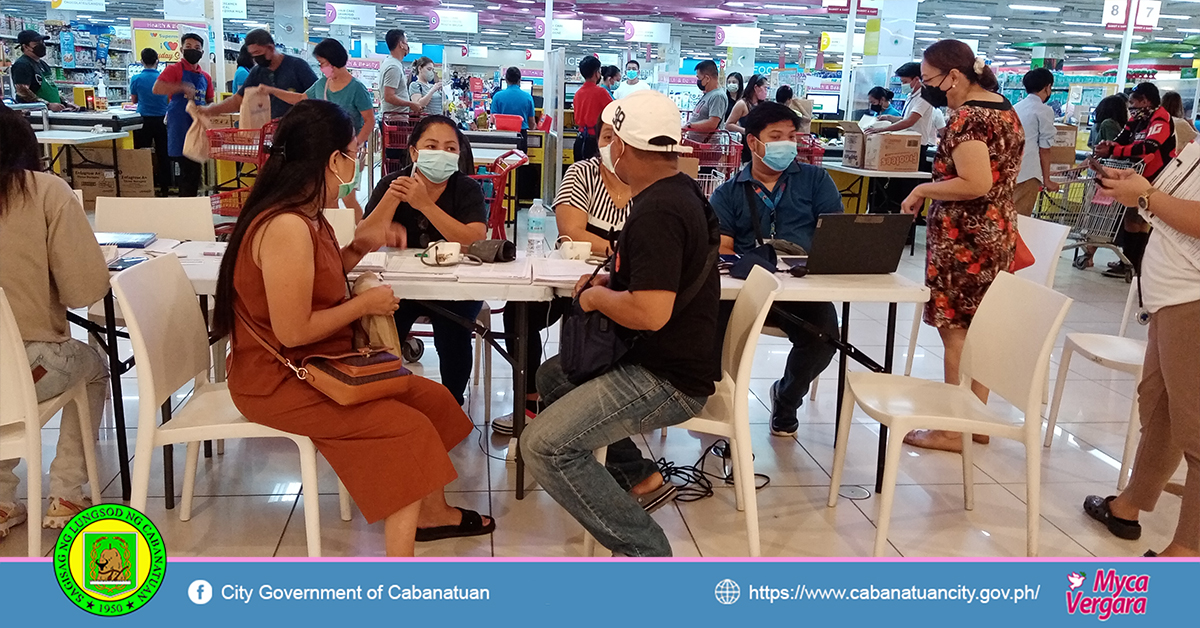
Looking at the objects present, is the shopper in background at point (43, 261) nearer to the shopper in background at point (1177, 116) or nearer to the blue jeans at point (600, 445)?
the blue jeans at point (600, 445)

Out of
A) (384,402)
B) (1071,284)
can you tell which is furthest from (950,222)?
(1071,284)

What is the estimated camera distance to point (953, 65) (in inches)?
125

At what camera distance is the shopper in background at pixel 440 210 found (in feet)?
10.1

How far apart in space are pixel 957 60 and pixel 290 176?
2325 mm

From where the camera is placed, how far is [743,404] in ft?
7.61

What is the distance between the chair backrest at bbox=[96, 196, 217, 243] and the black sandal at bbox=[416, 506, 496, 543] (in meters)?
1.61

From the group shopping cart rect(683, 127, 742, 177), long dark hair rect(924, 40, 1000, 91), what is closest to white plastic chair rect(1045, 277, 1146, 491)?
long dark hair rect(924, 40, 1000, 91)

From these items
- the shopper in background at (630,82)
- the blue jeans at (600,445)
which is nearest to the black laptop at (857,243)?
the blue jeans at (600,445)

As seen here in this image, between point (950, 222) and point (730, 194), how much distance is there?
0.80 metres

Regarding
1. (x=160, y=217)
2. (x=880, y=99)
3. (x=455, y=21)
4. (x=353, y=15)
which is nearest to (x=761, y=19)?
(x=455, y=21)

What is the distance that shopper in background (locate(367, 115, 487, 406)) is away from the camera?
308cm

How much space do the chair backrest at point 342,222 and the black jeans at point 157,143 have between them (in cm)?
653
